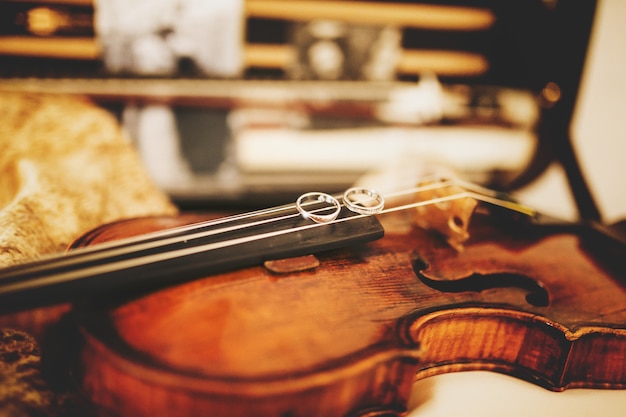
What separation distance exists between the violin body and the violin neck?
0.10 feet

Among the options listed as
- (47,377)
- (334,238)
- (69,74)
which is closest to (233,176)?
(69,74)

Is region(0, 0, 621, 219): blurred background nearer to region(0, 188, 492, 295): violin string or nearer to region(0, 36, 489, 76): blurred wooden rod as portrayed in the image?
region(0, 36, 489, 76): blurred wooden rod

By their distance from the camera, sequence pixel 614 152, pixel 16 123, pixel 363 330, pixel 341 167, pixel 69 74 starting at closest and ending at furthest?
pixel 363 330
pixel 16 123
pixel 69 74
pixel 614 152
pixel 341 167

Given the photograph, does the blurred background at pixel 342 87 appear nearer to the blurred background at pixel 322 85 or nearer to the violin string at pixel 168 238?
the blurred background at pixel 322 85

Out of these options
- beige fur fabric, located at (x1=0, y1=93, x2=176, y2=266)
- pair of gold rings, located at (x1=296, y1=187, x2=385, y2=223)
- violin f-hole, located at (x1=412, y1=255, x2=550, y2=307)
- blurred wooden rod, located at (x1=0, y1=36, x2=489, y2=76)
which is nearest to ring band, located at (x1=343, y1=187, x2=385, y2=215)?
pair of gold rings, located at (x1=296, y1=187, x2=385, y2=223)

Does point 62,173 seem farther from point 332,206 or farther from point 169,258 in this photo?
point 332,206

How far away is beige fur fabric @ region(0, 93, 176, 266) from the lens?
878 millimetres

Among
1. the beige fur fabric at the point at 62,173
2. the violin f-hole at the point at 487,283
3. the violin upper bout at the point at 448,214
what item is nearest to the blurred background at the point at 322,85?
the beige fur fabric at the point at 62,173

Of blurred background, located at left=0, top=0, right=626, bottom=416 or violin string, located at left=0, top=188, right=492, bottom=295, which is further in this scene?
blurred background, located at left=0, top=0, right=626, bottom=416

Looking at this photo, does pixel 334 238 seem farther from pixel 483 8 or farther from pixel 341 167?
pixel 483 8

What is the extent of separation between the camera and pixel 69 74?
1.42 meters

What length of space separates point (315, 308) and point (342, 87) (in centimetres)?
115

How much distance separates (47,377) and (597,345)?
0.99 meters

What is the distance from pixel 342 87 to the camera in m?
1.64
